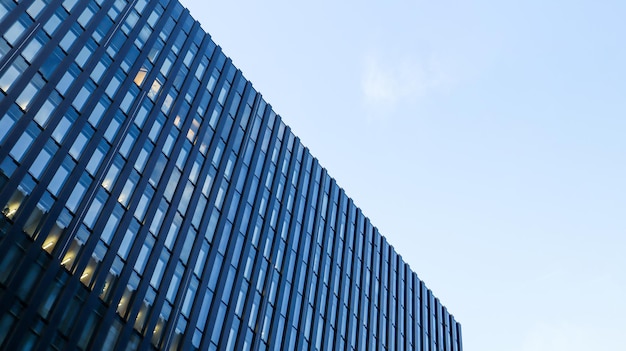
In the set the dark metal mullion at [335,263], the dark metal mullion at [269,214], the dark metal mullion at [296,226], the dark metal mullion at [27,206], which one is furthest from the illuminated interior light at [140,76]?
the dark metal mullion at [335,263]

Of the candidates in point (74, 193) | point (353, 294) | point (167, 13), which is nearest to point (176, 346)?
point (74, 193)

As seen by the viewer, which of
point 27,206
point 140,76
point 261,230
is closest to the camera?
point 27,206

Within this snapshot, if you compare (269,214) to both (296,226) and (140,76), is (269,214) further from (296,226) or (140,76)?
(140,76)

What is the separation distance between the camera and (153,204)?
36.8 metres

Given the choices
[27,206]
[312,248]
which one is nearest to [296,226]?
[312,248]

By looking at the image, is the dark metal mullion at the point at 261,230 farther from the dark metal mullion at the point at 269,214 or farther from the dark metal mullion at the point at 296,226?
the dark metal mullion at the point at 296,226

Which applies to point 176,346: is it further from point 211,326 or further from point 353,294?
point 353,294

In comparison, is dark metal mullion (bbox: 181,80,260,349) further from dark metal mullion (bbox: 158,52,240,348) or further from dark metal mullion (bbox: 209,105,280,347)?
dark metal mullion (bbox: 158,52,240,348)

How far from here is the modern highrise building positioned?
2981 centimetres

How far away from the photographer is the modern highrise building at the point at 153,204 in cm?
2981

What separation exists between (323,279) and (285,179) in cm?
869

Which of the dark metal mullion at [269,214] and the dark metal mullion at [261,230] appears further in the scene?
the dark metal mullion at [269,214]

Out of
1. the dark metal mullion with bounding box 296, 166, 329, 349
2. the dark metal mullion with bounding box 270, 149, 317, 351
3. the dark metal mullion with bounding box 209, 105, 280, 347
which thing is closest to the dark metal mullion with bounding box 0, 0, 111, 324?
the dark metal mullion with bounding box 209, 105, 280, 347

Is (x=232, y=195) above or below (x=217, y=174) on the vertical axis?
below
